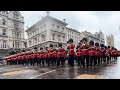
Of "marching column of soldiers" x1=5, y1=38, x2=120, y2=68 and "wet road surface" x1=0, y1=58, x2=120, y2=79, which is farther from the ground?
"marching column of soldiers" x1=5, y1=38, x2=120, y2=68

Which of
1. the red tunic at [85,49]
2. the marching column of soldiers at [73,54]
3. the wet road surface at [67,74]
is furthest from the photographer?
the marching column of soldiers at [73,54]

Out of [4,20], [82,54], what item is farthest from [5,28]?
[82,54]

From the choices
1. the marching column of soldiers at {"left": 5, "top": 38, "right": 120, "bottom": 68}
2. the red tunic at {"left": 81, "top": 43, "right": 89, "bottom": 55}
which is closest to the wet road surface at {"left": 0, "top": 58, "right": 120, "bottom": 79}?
the red tunic at {"left": 81, "top": 43, "right": 89, "bottom": 55}

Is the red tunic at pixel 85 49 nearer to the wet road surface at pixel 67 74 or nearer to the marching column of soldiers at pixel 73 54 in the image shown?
the marching column of soldiers at pixel 73 54

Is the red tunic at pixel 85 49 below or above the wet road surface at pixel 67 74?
above

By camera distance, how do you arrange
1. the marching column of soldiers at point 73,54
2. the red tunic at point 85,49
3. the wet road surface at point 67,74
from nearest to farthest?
the wet road surface at point 67,74, the red tunic at point 85,49, the marching column of soldiers at point 73,54

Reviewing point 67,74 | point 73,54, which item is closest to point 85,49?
point 73,54

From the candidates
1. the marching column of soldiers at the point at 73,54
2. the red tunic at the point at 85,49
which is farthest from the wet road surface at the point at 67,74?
the marching column of soldiers at the point at 73,54

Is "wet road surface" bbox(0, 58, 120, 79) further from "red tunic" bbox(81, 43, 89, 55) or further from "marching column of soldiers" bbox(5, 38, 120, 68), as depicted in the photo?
"marching column of soldiers" bbox(5, 38, 120, 68)

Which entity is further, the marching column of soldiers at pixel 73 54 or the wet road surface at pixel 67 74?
the marching column of soldiers at pixel 73 54

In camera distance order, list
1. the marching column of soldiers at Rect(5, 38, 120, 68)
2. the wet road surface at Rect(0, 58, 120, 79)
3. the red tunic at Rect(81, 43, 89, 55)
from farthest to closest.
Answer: the marching column of soldiers at Rect(5, 38, 120, 68) < the red tunic at Rect(81, 43, 89, 55) < the wet road surface at Rect(0, 58, 120, 79)
